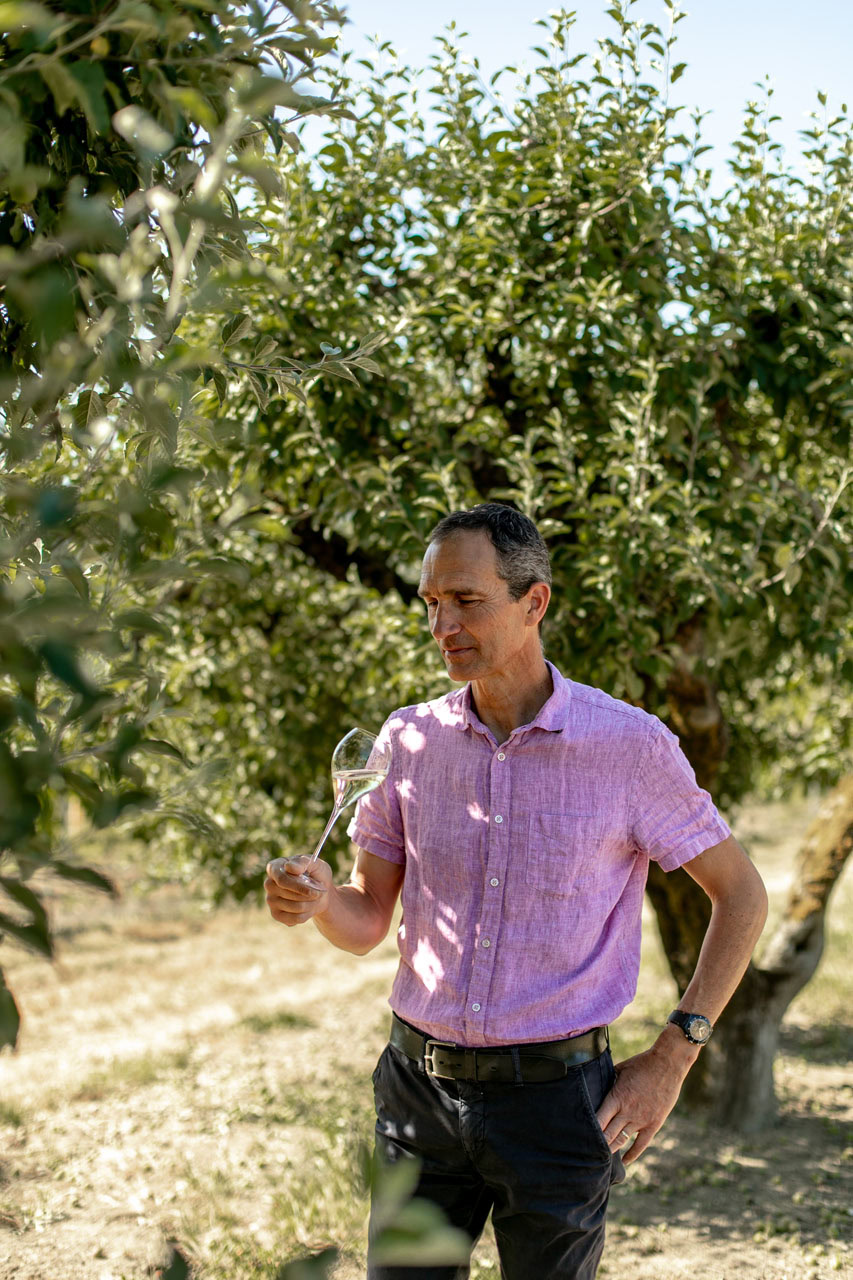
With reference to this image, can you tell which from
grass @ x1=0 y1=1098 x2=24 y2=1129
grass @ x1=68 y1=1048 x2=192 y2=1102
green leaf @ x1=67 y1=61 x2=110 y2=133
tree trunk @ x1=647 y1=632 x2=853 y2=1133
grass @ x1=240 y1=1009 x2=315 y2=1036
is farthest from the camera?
grass @ x1=240 y1=1009 x2=315 y2=1036

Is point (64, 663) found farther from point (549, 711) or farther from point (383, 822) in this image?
point (383, 822)

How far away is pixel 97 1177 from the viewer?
4.47 metres

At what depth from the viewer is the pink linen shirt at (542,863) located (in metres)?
2.17

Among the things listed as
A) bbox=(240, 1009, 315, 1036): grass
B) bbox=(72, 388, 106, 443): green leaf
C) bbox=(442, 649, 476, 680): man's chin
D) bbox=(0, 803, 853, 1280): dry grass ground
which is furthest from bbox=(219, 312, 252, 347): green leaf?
bbox=(240, 1009, 315, 1036): grass

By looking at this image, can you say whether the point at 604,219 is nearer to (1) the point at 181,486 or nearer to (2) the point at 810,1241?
(1) the point at 181,486

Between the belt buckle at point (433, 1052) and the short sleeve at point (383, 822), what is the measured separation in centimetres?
41

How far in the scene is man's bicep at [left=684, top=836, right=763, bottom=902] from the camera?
7.30 ft

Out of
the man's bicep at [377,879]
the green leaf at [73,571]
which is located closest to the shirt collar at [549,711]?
the man's bicep at [377,879]

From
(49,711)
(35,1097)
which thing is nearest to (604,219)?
(49,711)

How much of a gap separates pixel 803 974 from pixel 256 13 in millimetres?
4795

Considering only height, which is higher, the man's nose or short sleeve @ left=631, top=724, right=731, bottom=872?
the man's nose

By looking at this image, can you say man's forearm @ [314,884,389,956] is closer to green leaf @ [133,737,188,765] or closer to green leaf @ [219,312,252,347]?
green leaf @ [133,737,188,765]

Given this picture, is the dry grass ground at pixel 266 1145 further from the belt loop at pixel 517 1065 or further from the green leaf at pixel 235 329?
the green leaf at pixel 235 329

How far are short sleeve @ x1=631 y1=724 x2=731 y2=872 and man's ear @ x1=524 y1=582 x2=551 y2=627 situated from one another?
0.34 m
